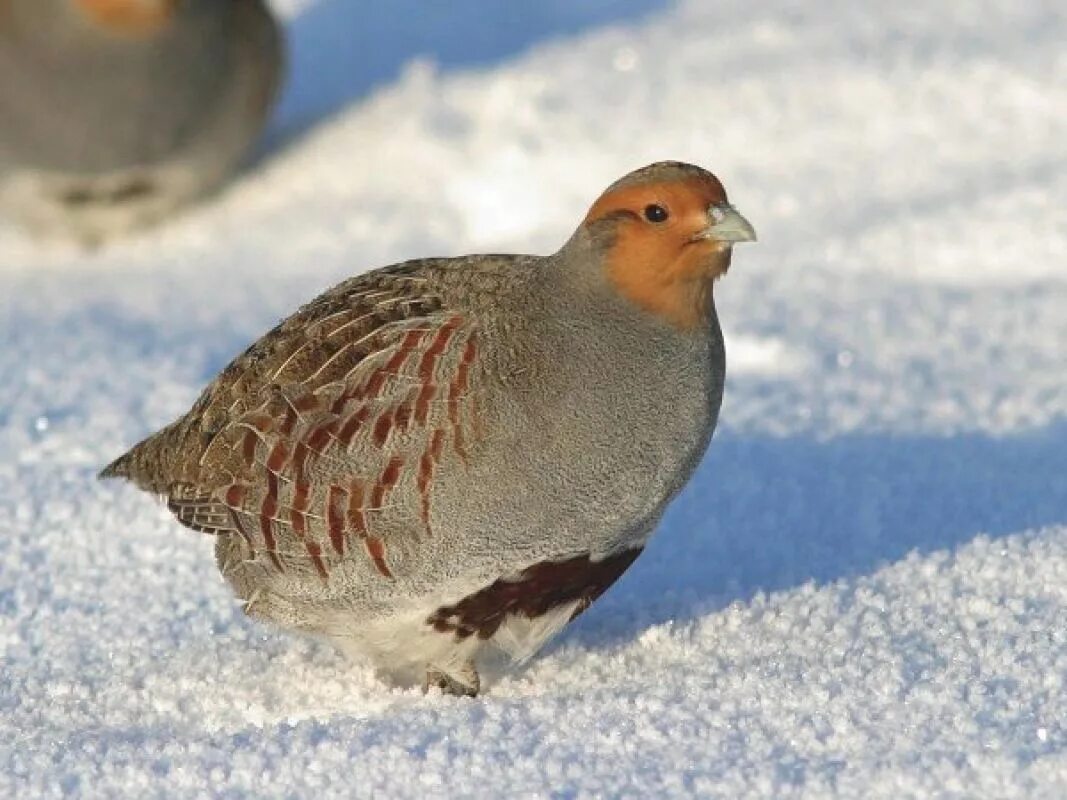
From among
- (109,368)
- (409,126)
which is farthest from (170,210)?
(109,368)

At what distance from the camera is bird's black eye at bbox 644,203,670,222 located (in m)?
2.70

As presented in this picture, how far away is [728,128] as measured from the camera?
5.88m

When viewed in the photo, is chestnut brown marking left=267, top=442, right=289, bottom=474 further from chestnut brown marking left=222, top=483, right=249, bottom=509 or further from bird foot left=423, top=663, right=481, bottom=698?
bird foot left=423, top=663, right=481, bottom=698

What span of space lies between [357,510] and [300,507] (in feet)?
0.34

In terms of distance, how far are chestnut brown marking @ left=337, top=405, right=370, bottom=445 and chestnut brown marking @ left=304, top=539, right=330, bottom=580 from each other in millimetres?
165

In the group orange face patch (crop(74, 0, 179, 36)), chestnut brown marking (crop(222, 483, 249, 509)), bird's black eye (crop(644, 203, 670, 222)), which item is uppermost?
orange face patch (crop(74, 0, 179, 36))

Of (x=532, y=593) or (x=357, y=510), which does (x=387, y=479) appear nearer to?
(x=357, y=510)

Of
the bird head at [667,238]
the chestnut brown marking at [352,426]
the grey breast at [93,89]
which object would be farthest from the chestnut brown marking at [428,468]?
the grey breast at [93,89]

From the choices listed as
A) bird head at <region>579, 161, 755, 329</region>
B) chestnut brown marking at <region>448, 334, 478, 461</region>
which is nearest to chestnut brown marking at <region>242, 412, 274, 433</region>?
chestnut brown marking at <region>448, 334, 478, 461</region>

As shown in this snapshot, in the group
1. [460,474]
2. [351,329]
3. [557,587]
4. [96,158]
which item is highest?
[96,158]

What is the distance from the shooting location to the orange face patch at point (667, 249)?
2691 millimetres

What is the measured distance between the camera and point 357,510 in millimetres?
2736

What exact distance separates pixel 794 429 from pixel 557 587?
143 cm

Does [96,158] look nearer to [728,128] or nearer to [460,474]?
[728,128]
